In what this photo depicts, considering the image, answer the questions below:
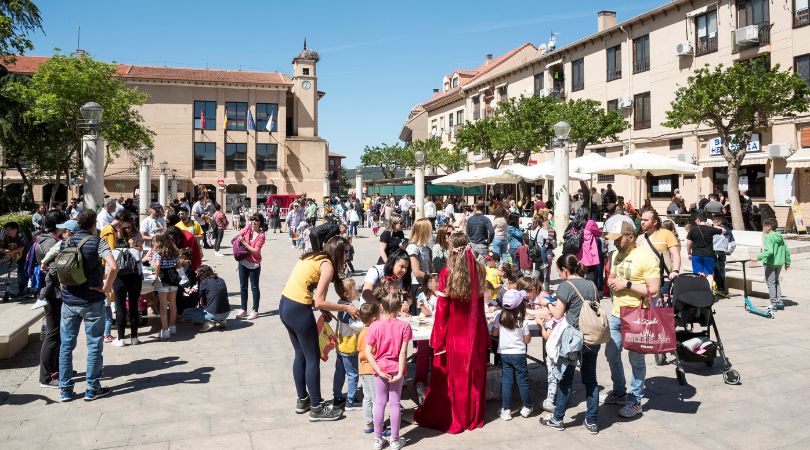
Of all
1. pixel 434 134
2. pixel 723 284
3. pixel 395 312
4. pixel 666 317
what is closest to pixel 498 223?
pixel 723 284

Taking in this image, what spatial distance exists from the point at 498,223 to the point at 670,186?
1976cm

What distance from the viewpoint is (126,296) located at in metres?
8.01

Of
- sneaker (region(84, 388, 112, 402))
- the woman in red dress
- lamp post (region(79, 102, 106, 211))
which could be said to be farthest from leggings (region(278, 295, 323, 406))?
lamp post (region(79, 102, 106, 211))

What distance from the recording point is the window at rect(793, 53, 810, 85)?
22203mm

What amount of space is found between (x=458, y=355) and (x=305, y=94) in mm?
53389

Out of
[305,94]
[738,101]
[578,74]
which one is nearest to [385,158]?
[305,94]

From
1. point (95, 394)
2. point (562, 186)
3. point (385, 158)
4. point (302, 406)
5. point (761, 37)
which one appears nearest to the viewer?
point (302, 406)

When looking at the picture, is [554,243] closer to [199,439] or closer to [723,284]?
[723,284]

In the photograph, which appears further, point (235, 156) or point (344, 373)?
point (235, 156)

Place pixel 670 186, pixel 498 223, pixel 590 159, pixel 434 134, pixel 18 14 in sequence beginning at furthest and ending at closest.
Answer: pixel 434 134 < pixel 670 186 < pixel 18 14 < pixel 590 159 < pixel 498 223

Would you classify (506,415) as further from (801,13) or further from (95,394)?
(801,13)

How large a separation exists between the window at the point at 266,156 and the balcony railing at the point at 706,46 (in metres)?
37.0

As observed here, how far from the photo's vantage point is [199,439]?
4.89 metres

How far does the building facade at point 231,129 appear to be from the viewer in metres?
50.8
